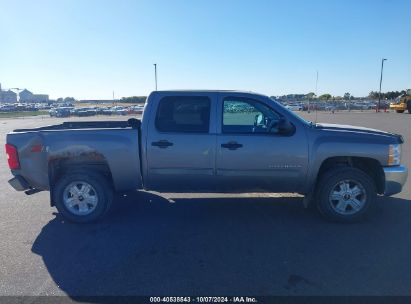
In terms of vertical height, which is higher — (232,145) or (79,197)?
(232,145)

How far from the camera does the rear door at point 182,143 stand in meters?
4.93

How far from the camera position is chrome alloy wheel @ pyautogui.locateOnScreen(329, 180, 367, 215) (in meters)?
5.04

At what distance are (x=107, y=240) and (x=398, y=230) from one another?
3.93m

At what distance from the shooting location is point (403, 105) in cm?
3891

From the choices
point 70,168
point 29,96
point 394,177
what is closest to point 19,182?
point 70,168

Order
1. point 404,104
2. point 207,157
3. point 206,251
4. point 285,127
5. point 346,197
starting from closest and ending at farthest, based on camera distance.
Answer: point 206,251, point 285,127, point 207,157, point 346,197, point 404,104

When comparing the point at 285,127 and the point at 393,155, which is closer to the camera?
the point at 285,127

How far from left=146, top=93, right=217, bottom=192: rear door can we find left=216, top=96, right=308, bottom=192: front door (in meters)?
0.18

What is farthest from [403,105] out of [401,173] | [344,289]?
[344,289]

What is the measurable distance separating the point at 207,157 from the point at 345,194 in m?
2.11

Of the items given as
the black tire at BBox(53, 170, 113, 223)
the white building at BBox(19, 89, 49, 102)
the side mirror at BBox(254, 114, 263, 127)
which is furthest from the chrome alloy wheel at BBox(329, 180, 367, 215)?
the white building at BBox(19, 89, 49, 102)

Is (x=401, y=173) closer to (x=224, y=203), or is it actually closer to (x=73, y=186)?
(x=224, y=203)

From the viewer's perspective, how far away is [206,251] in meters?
4.11

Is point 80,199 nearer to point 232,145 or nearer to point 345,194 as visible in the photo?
point 232,145
